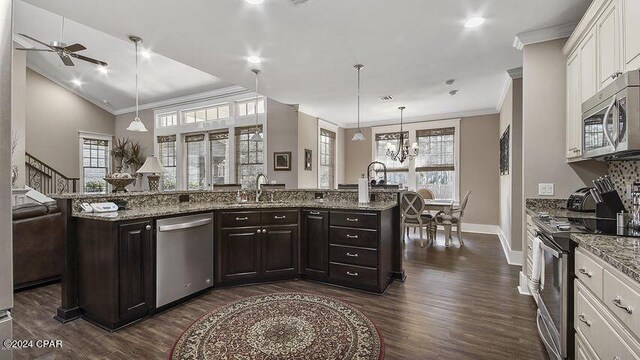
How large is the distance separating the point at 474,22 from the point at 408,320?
2.97m

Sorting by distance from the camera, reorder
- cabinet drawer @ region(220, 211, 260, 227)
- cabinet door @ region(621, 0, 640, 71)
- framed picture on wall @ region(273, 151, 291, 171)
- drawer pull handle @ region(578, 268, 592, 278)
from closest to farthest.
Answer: drawer pull handle @ region(578, 268, 592, 278) < cabinet door @ region(621, 0, 640, 71) < cabinet drawer @ region(220, 211, 260, 227) < framed picture on wall @ region(273, 151, 291, 171)

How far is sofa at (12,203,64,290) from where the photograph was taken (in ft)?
10.1

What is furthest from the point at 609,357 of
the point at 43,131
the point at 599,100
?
the point at 43,131

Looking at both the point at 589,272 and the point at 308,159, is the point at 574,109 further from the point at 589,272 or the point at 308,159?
the point at 308,159

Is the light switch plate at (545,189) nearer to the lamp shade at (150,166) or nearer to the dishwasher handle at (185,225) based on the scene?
the dishwasher handle at (185,225)

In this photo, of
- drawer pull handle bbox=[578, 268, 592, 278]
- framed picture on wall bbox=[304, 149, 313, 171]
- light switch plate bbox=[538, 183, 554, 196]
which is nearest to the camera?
drawer pull handle bbox=[578, 268, 592, 278]

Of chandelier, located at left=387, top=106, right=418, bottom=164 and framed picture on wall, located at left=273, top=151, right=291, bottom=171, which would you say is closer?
framed picture on wall, located at left=273, top=151, right=291, bottom=171

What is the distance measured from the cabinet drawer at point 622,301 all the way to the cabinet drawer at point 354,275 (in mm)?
1964

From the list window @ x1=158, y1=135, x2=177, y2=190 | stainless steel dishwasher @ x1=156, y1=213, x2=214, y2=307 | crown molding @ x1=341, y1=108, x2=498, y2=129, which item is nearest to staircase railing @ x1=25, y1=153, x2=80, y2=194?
window @ x1=158, y1=135, x2=177, y2=190

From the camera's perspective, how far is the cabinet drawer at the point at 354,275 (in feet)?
10.2

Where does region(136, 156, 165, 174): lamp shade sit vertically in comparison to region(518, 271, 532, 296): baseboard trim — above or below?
above

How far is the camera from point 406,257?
14.8 ft

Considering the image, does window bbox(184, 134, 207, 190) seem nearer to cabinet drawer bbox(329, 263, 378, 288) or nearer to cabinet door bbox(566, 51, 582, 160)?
cabinet drawer bbox(329, 263, 378, 288)

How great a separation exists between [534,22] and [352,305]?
334cm
